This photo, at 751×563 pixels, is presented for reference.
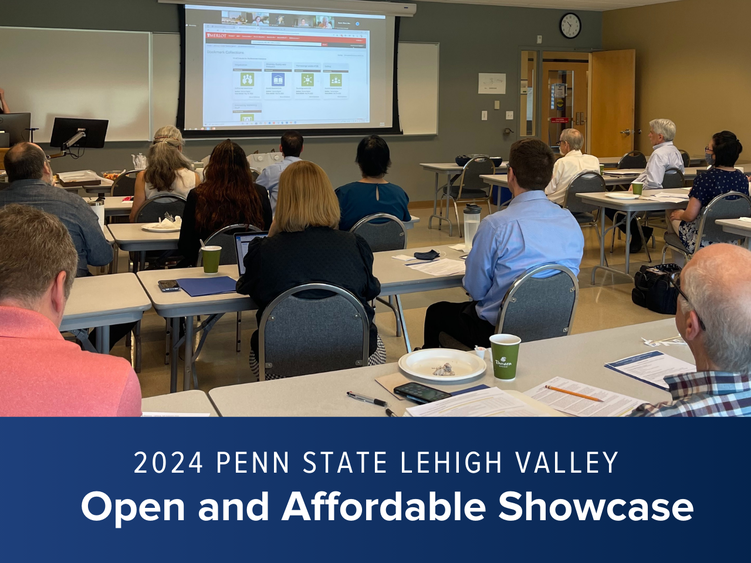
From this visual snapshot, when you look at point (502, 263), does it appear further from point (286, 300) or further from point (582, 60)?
point (582, 60)

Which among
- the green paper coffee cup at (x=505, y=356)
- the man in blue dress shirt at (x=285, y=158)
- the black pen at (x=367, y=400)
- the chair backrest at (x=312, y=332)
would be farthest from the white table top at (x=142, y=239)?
the green paper coffee cup at (x=505, y=356)

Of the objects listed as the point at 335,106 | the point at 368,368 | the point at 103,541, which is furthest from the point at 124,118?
the point at 103,541

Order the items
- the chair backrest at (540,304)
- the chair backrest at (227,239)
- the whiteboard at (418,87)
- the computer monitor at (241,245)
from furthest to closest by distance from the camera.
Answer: the whiteboard at (418,87) < the chair backrest at (227,239) < the computer monitor at (241,245) < the chair backrest at (540,304)

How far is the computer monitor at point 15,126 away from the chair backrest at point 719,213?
17.5ft

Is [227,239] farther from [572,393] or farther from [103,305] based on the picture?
[572,393]

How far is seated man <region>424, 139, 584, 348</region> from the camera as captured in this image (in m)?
2.84

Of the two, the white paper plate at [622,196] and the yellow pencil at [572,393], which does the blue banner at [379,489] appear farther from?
the white paper plate at [622,196]

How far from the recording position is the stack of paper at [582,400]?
174 centimetres

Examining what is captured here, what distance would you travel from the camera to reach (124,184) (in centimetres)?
614

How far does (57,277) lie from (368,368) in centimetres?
89

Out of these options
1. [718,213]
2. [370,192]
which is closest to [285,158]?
[370,192]

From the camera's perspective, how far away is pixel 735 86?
9.32m

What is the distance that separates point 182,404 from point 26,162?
199 cm

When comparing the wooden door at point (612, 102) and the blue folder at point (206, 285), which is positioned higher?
the wooden door at point (612, 102)
